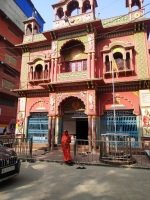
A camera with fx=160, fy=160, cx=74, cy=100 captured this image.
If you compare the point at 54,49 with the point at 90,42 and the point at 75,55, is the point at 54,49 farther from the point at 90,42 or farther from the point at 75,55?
the point at 90,42

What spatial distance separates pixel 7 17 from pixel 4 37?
3.09m

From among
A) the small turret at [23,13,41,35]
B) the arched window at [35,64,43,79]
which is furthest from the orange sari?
the small turret at [23,13,41,35]

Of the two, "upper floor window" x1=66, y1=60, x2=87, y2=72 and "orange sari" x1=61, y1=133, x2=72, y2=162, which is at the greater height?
"upper floor window" x1=66, y1=60, x2=87, y2=72

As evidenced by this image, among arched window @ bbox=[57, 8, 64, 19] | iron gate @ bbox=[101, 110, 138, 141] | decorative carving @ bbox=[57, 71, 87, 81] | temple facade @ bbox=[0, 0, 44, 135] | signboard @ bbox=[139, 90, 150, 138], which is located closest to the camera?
signboard @ bbox=[139, 90, 150, 138]

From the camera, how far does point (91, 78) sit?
1194 centimetres

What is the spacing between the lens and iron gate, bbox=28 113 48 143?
14.2 meters

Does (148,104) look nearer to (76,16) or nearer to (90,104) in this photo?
(90,104)

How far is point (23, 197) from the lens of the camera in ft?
12.8

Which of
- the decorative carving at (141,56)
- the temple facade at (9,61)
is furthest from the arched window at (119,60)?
the temple facade at (9,61)

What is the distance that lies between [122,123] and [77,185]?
8248 mm

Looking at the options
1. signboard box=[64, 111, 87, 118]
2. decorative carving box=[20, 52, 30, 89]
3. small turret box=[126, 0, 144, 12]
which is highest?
small turret box=[126, 0, 144, 12]

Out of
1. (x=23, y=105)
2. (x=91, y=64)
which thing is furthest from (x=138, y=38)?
(x=23, y=105)

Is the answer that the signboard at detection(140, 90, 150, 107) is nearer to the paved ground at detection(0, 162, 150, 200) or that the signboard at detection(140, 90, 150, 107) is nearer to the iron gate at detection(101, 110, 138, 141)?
the iron gate at detection(101, 110, 138, 141)

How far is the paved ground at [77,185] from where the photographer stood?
13.0 ft
